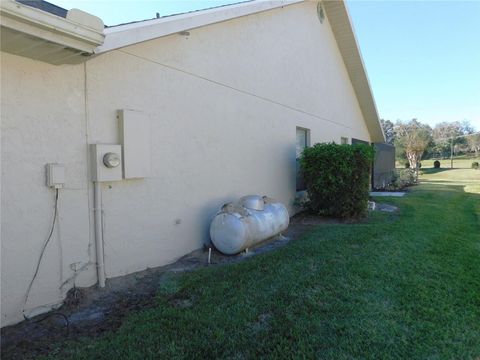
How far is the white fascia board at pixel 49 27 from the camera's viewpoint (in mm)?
2703

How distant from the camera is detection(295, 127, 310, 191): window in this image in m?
9.61

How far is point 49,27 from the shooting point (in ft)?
9.75

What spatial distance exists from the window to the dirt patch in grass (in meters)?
4.77

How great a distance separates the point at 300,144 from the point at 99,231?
280 inches

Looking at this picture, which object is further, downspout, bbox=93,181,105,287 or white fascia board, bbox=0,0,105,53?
downspout, bbox=93,181,105,287

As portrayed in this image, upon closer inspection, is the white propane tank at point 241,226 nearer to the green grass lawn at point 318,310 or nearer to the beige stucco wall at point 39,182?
the green grass lawn at point 318,310

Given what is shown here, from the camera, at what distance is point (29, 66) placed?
3451 mm

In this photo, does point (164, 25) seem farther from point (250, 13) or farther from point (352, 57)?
point (352, 57)

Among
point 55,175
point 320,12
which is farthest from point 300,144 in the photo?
point 55,175

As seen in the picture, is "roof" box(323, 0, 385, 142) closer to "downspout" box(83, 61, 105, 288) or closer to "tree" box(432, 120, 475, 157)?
"downspout" box(83, 61, 105, 288)

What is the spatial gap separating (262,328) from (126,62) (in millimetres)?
3640

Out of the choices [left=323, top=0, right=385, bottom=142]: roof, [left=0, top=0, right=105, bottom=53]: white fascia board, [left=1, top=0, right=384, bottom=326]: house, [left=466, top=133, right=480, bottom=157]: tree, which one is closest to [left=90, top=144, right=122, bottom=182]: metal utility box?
[left=1, top=0, right=384, bottom=326]: house

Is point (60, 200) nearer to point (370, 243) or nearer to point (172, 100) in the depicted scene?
point (172, 100)

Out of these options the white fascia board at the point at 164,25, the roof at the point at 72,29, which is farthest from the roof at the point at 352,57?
the roof at the point at 72,29
